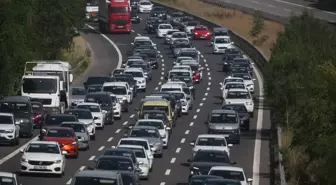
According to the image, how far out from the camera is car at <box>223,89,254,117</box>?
64.1 metres

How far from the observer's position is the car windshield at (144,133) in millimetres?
48094

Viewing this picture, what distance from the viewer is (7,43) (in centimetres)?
6328

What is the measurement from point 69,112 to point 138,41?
4353 cm

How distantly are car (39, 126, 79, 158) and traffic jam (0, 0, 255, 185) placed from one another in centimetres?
4

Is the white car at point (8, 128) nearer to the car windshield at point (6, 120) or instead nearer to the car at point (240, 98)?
Answer: the car windshield at point (6, 120)

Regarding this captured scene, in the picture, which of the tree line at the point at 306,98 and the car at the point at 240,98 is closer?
the tree line at the point at 306,98

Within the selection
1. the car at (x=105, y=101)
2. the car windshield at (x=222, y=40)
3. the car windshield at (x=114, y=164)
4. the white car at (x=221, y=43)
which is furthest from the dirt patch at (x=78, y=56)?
the car windshield at (x=114, y=164)

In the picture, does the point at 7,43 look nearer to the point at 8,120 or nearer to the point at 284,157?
the point at 8,120

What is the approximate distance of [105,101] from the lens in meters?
59.0

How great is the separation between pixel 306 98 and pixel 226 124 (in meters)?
13.1

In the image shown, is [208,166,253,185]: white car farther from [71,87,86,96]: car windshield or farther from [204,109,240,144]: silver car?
[71,87,86,96]: car windshield

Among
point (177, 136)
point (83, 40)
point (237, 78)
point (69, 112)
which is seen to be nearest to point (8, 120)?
point (69, 112)

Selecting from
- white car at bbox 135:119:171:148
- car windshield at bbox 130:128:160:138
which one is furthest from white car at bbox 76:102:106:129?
car windshield at bbox 130:128:160:138

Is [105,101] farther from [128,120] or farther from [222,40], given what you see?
[222,40]
